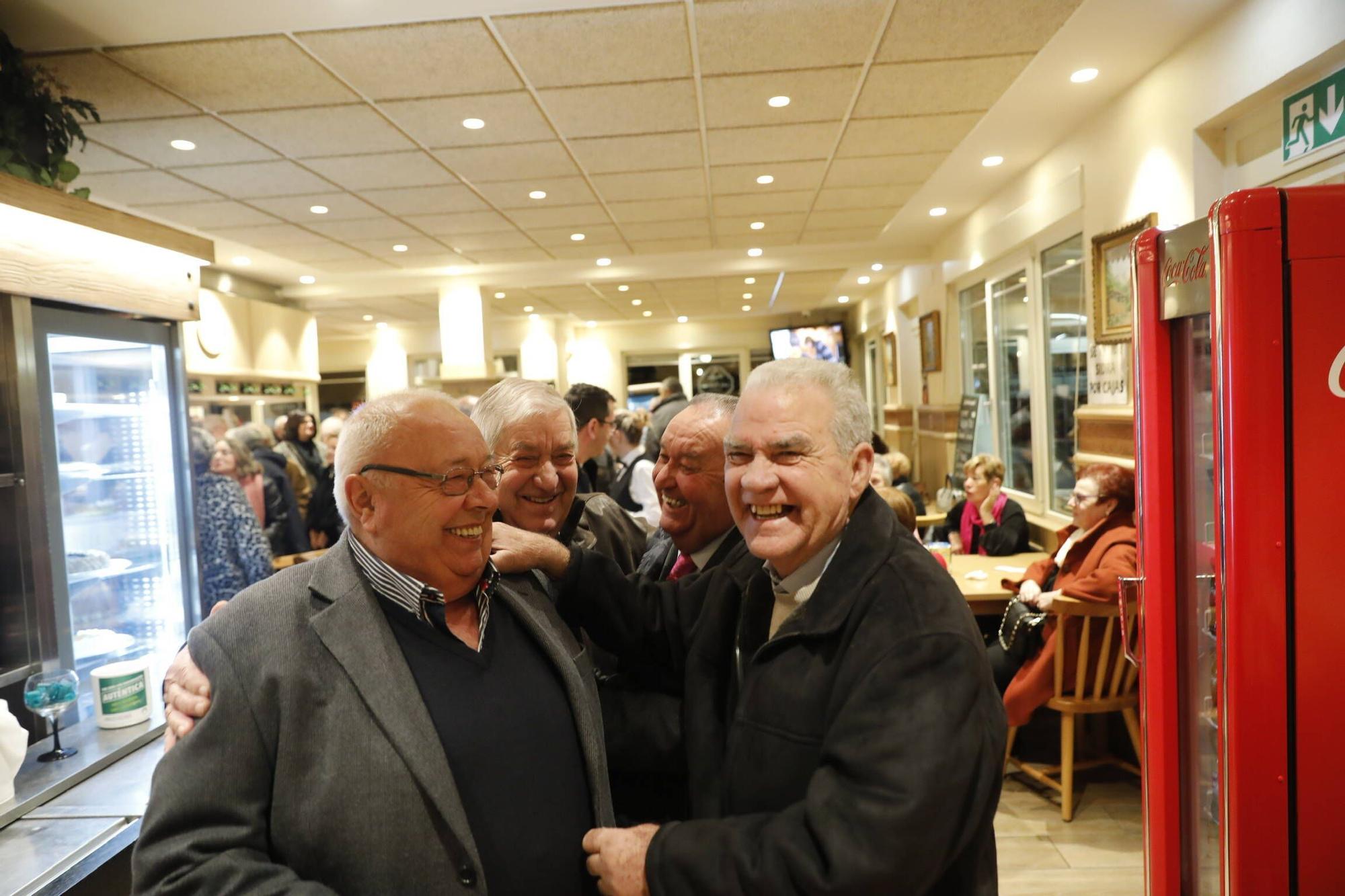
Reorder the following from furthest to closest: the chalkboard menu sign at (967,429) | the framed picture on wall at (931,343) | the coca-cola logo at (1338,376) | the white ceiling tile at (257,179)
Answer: the framed picture on wall at (931,343) → the chalkboard menu sign at (967,429) → the white ceiling tile at (257,179) → the coca-cola logo at (1338,376)

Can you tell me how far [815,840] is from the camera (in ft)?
3.59

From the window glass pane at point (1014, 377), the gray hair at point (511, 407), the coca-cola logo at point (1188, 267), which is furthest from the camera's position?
the window glass pane at point (1014, 377)

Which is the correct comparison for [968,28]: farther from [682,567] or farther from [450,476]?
[450,476]

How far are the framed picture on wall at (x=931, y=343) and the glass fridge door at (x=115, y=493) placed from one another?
7.33 m

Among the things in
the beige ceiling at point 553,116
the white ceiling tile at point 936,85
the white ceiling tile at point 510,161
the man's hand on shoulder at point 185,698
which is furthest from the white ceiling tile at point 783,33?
the man's hand on shoulder at point 185,698

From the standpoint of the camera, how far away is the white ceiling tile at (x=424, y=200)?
18.8ft

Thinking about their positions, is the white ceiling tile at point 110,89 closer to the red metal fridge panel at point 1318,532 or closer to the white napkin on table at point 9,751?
the white napkin on table at point 9,751

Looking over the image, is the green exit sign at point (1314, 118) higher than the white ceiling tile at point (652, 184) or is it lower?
lower

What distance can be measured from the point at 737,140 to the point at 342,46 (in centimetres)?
230

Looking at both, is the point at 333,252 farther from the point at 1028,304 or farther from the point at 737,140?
the point at 1028,304

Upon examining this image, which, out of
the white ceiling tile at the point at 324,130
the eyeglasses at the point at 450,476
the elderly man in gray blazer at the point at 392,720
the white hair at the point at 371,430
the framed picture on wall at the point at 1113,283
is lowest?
the elderly man in gray blazer at the point at 392,720

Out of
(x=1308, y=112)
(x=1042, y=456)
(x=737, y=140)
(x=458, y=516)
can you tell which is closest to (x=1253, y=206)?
(x=458, y=516)

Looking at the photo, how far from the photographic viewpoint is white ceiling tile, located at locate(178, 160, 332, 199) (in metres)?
5.00

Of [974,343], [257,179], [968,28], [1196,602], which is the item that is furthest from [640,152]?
[974,343]
